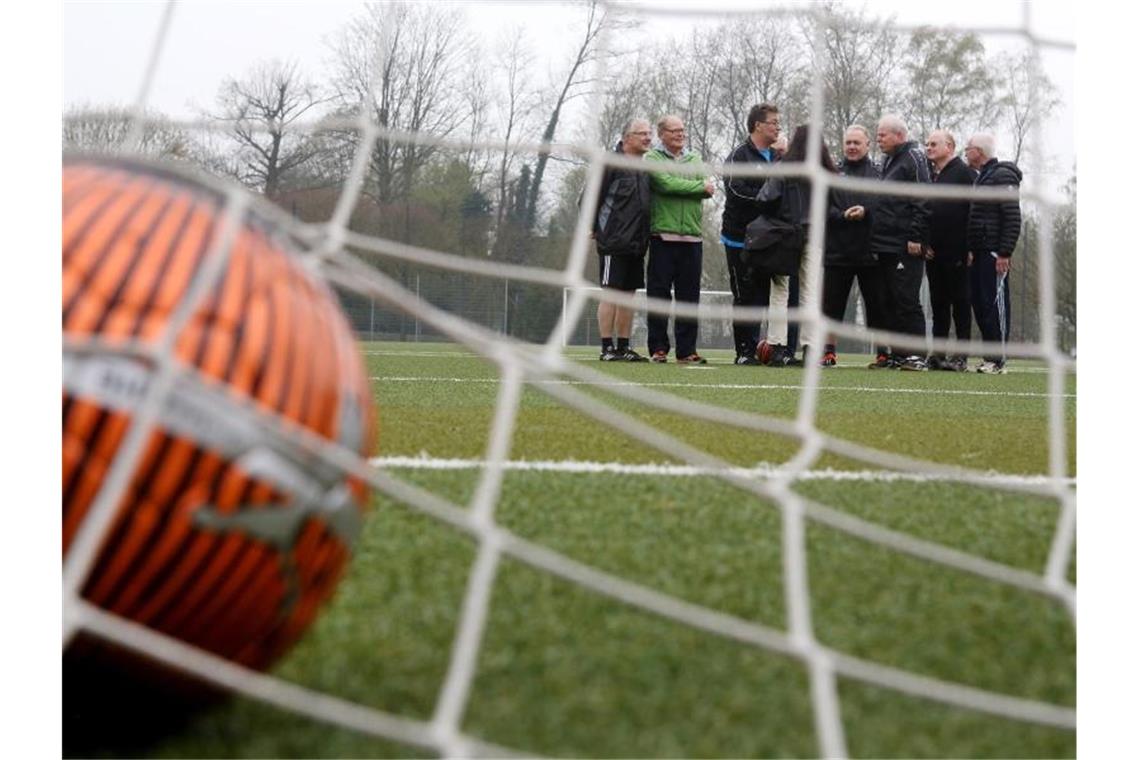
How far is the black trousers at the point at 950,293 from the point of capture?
8.70 metres

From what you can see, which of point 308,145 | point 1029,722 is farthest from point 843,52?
point 1029,722

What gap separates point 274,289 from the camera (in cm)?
130

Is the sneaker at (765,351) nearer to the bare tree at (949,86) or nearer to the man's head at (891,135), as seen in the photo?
the man's head at (891,135)

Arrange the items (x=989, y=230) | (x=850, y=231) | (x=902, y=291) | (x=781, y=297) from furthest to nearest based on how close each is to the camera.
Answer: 1. (x=902, y=291)
2. (x=781, y=297)
3. (x=850, y=231)
4. (x=989, y=230)

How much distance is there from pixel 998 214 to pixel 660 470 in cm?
572

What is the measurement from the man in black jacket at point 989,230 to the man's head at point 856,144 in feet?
2.47

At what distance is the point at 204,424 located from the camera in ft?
3.88

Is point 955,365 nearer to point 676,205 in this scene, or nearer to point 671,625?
point 676,205

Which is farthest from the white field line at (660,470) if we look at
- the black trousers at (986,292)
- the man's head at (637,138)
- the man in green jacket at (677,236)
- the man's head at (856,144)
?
the black trousers at (986,292)

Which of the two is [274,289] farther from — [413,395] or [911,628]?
[413,395]

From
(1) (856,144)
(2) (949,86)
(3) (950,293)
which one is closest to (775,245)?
(1) (856,144)

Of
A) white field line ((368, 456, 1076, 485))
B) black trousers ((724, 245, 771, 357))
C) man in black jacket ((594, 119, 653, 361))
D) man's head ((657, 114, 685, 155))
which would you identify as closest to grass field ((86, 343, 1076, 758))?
white field line ((368, 456, 1076, 485))

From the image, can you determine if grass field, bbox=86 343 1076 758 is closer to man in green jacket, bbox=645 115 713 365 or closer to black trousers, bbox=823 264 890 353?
man in green jacket, bbox=645 115 713 365

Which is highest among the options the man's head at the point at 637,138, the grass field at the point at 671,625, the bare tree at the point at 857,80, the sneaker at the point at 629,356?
the bare tree at the point at 857,80
